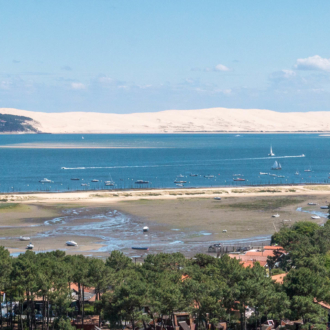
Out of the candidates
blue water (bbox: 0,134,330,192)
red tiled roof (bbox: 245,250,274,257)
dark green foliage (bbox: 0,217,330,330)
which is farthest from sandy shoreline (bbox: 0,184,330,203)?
dark green foliage (bbox: 0,217,330,330)

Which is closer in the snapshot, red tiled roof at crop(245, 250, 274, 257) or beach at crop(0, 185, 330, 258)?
red tiled roof at crop(245, 250, 274, 257)

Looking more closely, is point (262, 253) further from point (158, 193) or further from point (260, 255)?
point (158, 193)

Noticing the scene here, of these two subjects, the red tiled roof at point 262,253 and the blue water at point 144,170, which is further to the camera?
the blue water at point 144,170

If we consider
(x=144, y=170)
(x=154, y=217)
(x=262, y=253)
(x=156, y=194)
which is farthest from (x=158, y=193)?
(x=262, y=253)

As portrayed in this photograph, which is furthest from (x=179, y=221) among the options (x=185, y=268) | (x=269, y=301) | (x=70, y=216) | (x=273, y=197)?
(x=269, y=301)

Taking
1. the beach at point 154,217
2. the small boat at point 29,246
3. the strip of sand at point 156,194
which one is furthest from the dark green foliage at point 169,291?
the strip of sand at point 156,194

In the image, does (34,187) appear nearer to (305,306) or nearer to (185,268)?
(185,268)

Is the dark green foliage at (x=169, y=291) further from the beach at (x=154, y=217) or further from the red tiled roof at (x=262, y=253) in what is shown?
the beach at (x=154, y=217)

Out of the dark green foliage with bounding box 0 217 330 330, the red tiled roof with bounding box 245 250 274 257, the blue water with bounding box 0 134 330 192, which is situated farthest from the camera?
the blue water with bounding box 0 134 330 192

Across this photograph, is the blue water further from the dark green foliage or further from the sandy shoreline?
the dark green foliage
